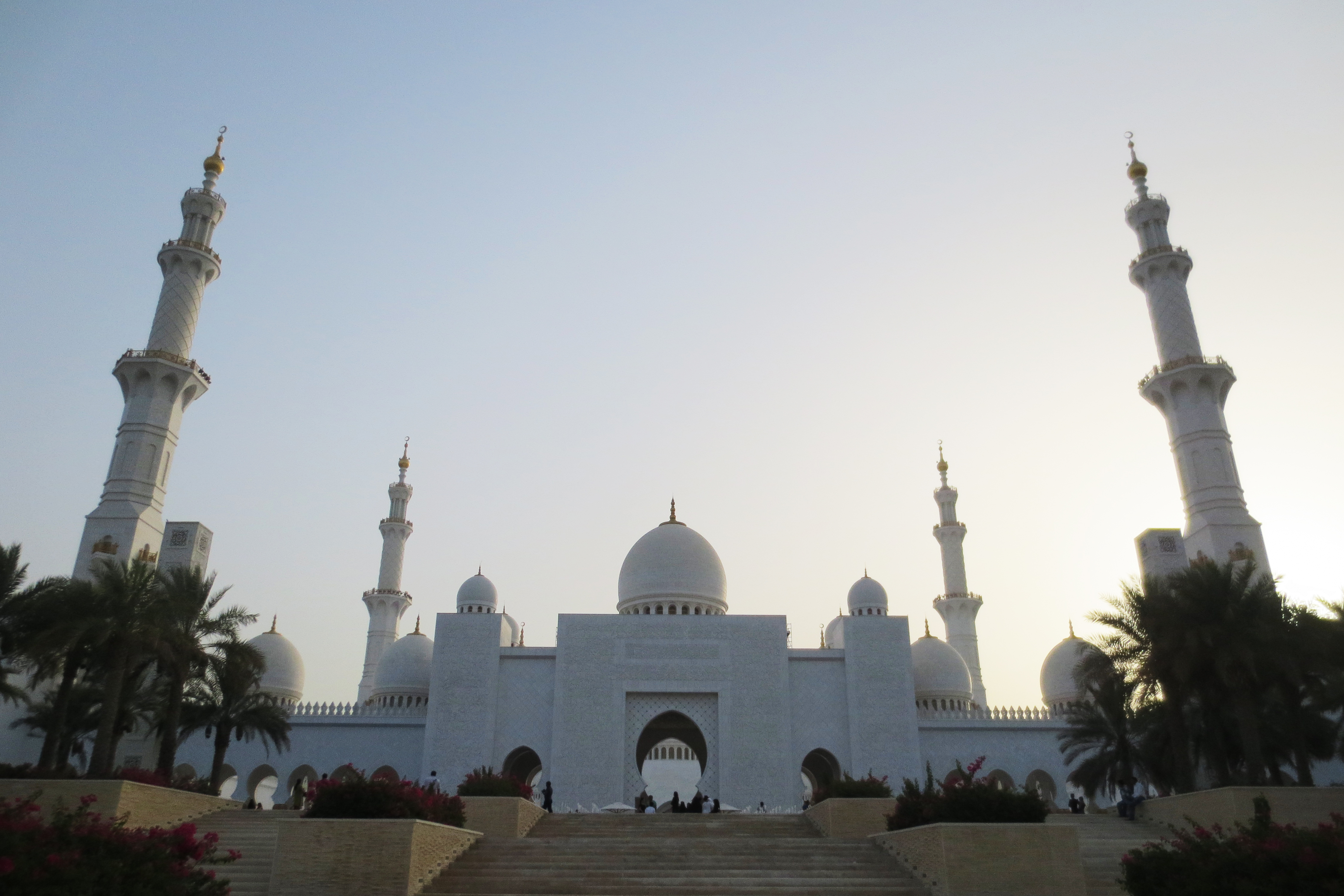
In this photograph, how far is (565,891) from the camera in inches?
461

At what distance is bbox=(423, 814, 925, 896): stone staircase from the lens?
11.8m

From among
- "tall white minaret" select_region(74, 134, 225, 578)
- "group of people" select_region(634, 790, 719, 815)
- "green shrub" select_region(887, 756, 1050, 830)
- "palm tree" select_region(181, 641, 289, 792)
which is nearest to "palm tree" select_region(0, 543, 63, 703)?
"palm tree" select_region(181, 641, 289, 792)

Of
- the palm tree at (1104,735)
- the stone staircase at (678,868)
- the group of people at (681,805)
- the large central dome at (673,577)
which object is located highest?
the large central dome at (673,577)

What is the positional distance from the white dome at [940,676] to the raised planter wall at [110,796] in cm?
2150

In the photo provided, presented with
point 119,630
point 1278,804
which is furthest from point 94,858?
point 1278,804

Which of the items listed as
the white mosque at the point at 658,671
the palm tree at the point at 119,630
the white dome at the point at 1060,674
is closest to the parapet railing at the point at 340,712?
the white mosque at the point at 658,671

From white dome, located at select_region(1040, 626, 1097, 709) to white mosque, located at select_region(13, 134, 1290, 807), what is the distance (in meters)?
4.41

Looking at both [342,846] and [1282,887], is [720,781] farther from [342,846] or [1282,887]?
[1282,887]

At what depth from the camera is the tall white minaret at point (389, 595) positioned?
1431 inches

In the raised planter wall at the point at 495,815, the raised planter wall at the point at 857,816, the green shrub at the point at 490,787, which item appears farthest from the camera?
the green shrub at the point at 490,787

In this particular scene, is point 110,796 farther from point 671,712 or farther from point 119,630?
point 671,712

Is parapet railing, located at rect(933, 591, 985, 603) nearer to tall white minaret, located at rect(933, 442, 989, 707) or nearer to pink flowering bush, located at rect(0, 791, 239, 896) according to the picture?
tall white minaret, located at rect(933, 442, 989, 707)

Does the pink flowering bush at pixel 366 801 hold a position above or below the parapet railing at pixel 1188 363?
below

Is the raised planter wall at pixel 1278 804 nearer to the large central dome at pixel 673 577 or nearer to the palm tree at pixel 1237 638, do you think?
the palm tree at pixel 1237 638
